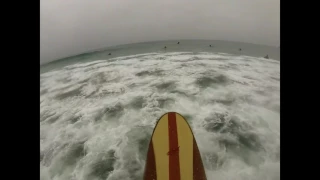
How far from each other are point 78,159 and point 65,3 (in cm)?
92

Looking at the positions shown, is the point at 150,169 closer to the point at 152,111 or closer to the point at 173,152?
the point at 173,152

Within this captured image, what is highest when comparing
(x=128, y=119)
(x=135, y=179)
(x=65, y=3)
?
(x=65, y=3)

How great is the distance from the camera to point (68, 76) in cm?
197

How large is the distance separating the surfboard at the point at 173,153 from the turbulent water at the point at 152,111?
5 centimetres

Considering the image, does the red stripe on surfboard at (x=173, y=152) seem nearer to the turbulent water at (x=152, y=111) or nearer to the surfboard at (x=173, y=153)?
the surfboard at (x=173, y=153)

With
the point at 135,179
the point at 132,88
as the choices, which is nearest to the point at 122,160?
the point at 135,179

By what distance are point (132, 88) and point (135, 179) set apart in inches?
20.8

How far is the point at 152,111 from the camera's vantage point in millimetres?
1868

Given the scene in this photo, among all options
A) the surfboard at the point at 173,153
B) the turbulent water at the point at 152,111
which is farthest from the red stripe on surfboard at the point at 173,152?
the turbulent water at the point at 152,111

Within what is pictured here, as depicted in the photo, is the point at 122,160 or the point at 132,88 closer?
the point at 122,160

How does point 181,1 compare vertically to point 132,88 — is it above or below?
above

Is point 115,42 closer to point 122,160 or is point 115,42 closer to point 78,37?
point 78,37

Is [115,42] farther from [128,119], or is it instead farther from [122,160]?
[122,160]

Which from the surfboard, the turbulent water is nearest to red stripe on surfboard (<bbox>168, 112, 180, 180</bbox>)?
the surfboard
